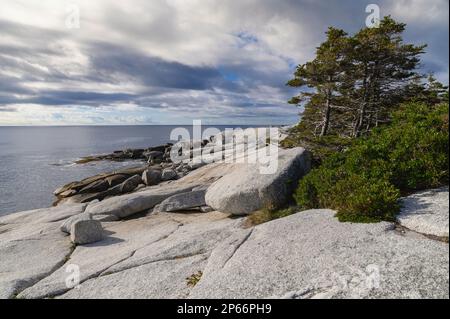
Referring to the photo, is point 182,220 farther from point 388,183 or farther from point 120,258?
point 388,183

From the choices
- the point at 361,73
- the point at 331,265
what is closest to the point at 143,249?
the point at 331,265

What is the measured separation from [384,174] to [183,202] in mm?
10621

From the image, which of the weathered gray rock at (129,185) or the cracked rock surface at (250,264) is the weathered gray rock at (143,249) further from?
the weathered gray rock at (129,185)

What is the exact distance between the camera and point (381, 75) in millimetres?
20531

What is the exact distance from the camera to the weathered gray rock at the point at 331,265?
18.6ft

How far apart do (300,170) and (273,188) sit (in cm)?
172

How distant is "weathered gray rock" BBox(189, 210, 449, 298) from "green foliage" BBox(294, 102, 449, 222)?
722 millimetres

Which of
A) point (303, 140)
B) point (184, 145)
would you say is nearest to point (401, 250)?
point (303, 140)

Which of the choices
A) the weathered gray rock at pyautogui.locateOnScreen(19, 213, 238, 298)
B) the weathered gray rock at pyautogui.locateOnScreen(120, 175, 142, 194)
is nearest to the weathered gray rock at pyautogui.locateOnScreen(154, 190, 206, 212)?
the weathered gray rock at pyautogui.locateOnScreen(19, 213, 238, 298)

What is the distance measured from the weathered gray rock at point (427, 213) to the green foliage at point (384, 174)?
1.00 ft

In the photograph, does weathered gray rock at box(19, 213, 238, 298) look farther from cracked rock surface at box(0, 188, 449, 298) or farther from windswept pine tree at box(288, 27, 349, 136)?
windswept pine tree at box(288, 27, 349, 136)

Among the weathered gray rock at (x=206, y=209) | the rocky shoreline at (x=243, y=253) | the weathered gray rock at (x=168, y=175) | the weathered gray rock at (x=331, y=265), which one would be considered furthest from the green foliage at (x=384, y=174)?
the weathered gray rock at (x=168, y=175)

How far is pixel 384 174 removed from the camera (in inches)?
365
